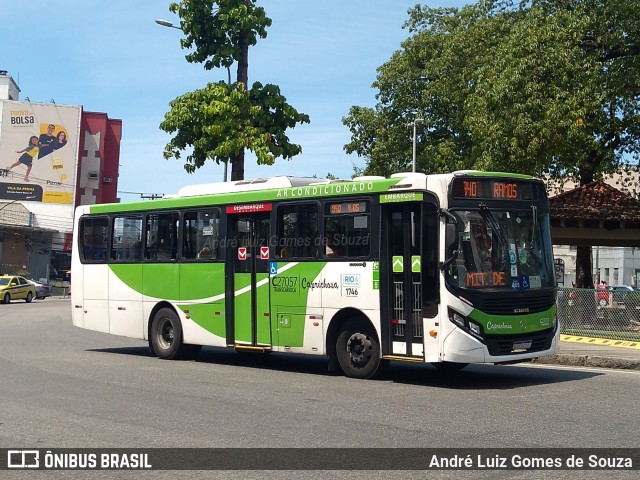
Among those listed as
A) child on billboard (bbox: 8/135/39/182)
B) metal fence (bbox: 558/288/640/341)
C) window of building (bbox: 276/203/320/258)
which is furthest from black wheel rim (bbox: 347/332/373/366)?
child on billboard (bbox: 8/135/39/182)

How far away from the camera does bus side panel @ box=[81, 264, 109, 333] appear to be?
20094 millimetres

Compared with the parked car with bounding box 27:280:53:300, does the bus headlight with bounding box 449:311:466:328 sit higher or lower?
higher

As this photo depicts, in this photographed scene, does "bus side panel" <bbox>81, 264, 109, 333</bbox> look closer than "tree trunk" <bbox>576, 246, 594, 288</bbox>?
Yes

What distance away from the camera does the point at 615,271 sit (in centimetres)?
8988

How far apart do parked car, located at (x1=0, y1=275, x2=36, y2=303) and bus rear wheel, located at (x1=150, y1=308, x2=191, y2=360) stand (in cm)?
3605

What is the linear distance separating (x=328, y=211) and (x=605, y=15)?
16580mm

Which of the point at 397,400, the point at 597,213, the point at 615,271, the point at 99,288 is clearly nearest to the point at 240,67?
the point at 99,288

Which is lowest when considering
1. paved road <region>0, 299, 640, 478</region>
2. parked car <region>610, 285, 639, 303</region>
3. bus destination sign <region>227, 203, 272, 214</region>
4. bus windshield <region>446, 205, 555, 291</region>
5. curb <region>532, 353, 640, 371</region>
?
paved road <region>0, 299, 640, 478</region>

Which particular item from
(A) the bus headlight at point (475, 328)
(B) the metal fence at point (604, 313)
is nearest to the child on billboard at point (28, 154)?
(B) the metal fence at point (604, 313)

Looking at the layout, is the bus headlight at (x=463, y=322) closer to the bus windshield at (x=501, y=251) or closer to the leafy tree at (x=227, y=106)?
the bus windshield at (x=501, y=251)

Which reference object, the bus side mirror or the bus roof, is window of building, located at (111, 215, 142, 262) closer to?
the bus roof

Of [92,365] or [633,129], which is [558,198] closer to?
[633,129]

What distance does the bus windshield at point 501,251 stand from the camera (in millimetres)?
13367

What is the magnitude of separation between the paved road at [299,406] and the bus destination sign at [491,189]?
9.40 ft
